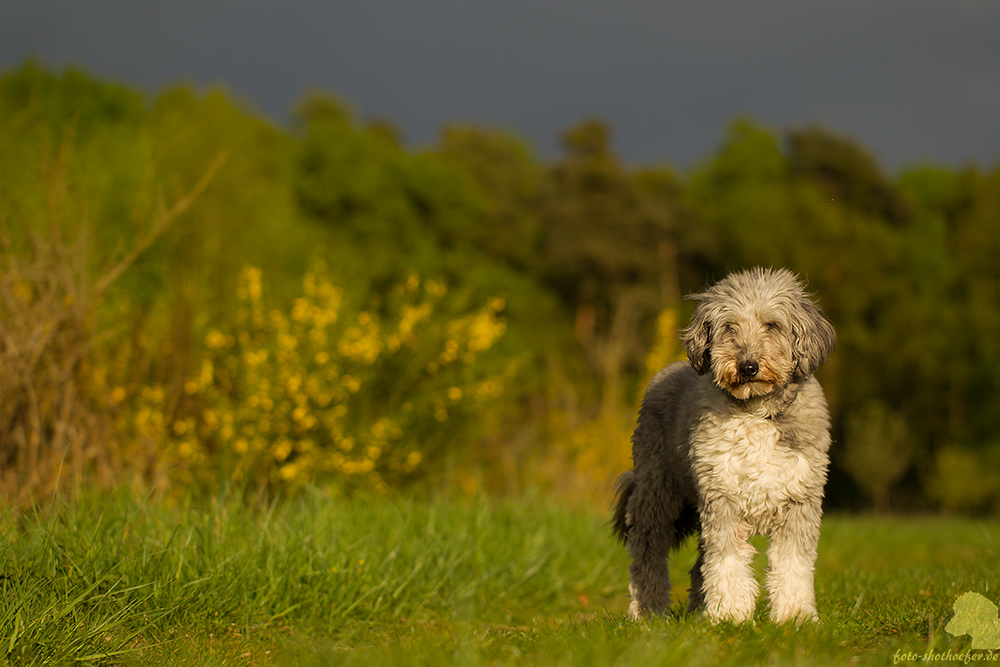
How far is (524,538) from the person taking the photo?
7.05 m

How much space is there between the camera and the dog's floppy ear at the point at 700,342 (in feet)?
14.5

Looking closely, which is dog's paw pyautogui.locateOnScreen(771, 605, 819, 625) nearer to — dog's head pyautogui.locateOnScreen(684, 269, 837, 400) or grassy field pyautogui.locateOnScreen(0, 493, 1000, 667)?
grassy field pyautogui.locateOnScreen(0, 493, 1000, 667)

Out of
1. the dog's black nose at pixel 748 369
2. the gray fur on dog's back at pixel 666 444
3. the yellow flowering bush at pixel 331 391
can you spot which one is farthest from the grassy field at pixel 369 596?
the yellow flowering bush at pixel 331 391

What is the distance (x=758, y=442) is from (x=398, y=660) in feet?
6.40

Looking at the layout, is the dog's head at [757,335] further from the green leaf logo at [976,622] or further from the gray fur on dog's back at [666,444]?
the green leaf logo at [976,622]

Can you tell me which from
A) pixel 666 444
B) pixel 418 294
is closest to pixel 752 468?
pixel 666 444

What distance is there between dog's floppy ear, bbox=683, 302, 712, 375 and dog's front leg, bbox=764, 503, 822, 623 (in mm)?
829

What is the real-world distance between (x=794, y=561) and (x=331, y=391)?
21.3 ft

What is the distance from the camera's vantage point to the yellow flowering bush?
9.27 m

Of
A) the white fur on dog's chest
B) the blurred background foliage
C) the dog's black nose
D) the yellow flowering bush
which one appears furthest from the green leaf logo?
the yellow flowering bush

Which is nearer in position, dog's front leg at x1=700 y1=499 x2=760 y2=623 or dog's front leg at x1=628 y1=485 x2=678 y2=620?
dog's front leg at x1=700 y1=499 x2=760 y2=623

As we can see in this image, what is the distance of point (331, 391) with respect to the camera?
9703 millimetres

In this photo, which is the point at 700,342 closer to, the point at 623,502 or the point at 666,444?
the point at 666,444

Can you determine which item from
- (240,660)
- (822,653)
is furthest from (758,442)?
(240,660)
